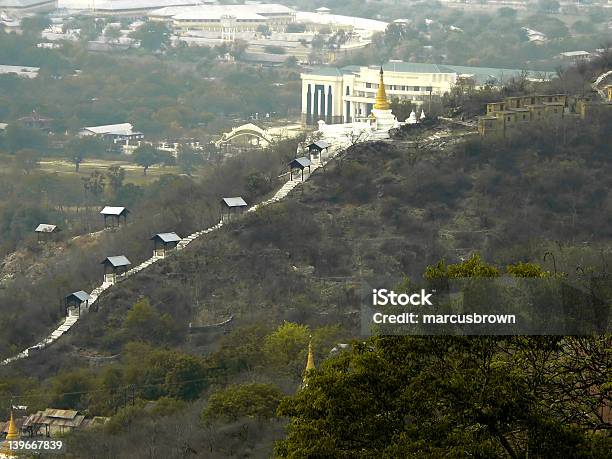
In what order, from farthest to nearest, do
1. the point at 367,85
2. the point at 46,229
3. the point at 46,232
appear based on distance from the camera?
1. the point at 367,85
2. the point at 46,229
3. the point at 46,232

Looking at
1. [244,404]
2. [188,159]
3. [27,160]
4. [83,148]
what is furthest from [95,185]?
[244,404]

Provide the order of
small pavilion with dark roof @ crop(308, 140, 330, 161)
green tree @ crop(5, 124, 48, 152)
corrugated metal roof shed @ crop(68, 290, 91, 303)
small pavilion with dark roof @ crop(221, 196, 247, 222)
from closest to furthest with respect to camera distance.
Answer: corrugated metal roof shed @ crop(68, 290, 91, 303), small pavilion with dark roof @ crop(221, 196, 247, 222), small pavilion with dark roof @ crop(308, 140, 330, 161), green tree @ crop(5, 124, 48, 152)

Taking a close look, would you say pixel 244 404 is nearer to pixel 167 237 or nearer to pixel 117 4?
pixel 167 237

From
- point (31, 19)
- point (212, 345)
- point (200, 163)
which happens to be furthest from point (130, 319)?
point (31, 19)

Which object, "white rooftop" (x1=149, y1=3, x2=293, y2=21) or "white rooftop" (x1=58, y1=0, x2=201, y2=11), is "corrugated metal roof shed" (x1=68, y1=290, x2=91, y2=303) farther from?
"white rooftop" (x1=58, y1=0, x2=201, y2=11)

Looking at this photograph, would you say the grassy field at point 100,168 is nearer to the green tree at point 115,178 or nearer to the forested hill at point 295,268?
the green tree at point 115,178

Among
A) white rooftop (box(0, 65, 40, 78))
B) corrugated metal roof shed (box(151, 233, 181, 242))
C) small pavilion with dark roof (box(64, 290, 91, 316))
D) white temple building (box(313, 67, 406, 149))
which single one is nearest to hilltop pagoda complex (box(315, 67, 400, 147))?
white temple building (box(313, 67, 406, 149))

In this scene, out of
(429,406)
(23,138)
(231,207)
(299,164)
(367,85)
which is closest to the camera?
(429,406)
